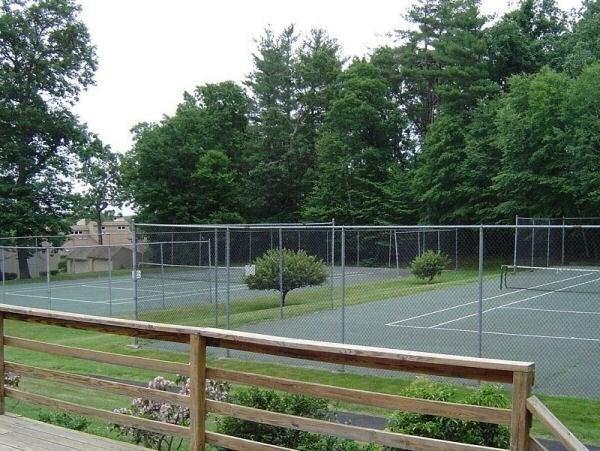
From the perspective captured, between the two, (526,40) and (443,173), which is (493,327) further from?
(526,40)

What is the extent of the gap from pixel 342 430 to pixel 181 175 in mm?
45882

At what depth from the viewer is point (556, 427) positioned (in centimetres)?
252

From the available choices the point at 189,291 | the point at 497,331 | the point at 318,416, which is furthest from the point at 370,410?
the point at 189,291

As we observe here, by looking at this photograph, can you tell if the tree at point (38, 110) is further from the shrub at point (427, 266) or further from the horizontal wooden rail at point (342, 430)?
the horizontal wooden rail at point (342, 430)

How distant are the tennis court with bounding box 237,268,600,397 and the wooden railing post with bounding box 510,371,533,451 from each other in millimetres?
7378

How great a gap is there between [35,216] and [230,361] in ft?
98.0

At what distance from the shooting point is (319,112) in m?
55.4

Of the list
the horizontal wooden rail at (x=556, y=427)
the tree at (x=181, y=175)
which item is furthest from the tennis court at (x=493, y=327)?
the tree at (x=181, y=175)

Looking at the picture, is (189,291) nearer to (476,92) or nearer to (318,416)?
(318,416)

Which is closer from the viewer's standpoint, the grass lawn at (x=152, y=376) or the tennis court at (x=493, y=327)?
the grass lawn at (x=152, y=376)

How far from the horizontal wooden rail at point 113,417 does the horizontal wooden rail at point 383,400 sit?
1.72ft

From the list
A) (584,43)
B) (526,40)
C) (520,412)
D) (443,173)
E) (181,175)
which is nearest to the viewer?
(520,412)

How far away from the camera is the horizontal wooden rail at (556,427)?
2.39 meters

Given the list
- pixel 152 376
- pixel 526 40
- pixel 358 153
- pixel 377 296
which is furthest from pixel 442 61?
pixel 152 376
